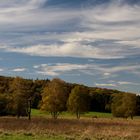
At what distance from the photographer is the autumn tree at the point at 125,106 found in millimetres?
127550

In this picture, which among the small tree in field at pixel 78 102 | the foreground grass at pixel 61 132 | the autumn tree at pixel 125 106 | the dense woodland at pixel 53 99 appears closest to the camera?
the foreground grass at pixel 61 132

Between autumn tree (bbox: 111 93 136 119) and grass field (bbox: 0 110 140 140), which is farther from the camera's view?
autumn tree (bbox: 111 93 136 119)

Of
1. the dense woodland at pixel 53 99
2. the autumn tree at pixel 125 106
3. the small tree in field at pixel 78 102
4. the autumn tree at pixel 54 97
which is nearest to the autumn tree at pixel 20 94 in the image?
the dense woodland at pixel 53 99

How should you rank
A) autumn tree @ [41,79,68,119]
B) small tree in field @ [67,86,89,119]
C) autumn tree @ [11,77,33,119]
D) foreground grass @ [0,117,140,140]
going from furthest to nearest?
small tree in field @ [67,86,89,119], autumn tree @ [41,79,68,119], autumn tree @ [11,77,33,119], foreground grass @ [0,117,140,140]

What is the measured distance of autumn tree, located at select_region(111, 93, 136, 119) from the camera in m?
128

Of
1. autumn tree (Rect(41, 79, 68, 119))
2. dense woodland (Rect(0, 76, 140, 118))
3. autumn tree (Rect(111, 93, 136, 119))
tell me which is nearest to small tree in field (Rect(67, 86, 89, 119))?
dense woodland (Rect(0, 76, 140, 118))

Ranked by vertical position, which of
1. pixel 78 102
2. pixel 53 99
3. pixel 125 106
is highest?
pixel 53 99

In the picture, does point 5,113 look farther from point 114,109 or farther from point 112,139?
point 112,139

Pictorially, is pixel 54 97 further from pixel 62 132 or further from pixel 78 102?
pixel 62 132

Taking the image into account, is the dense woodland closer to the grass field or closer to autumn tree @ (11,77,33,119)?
autumn tree @ (11,77,33,119)

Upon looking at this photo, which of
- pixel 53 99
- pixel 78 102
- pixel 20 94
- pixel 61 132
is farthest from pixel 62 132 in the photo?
pixel 78 102

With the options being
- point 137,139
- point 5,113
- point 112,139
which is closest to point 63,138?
point 112,139

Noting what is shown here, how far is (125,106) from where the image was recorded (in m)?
128

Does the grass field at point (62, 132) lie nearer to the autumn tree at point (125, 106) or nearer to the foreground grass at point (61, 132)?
the foreground grass at point (61, 132)
